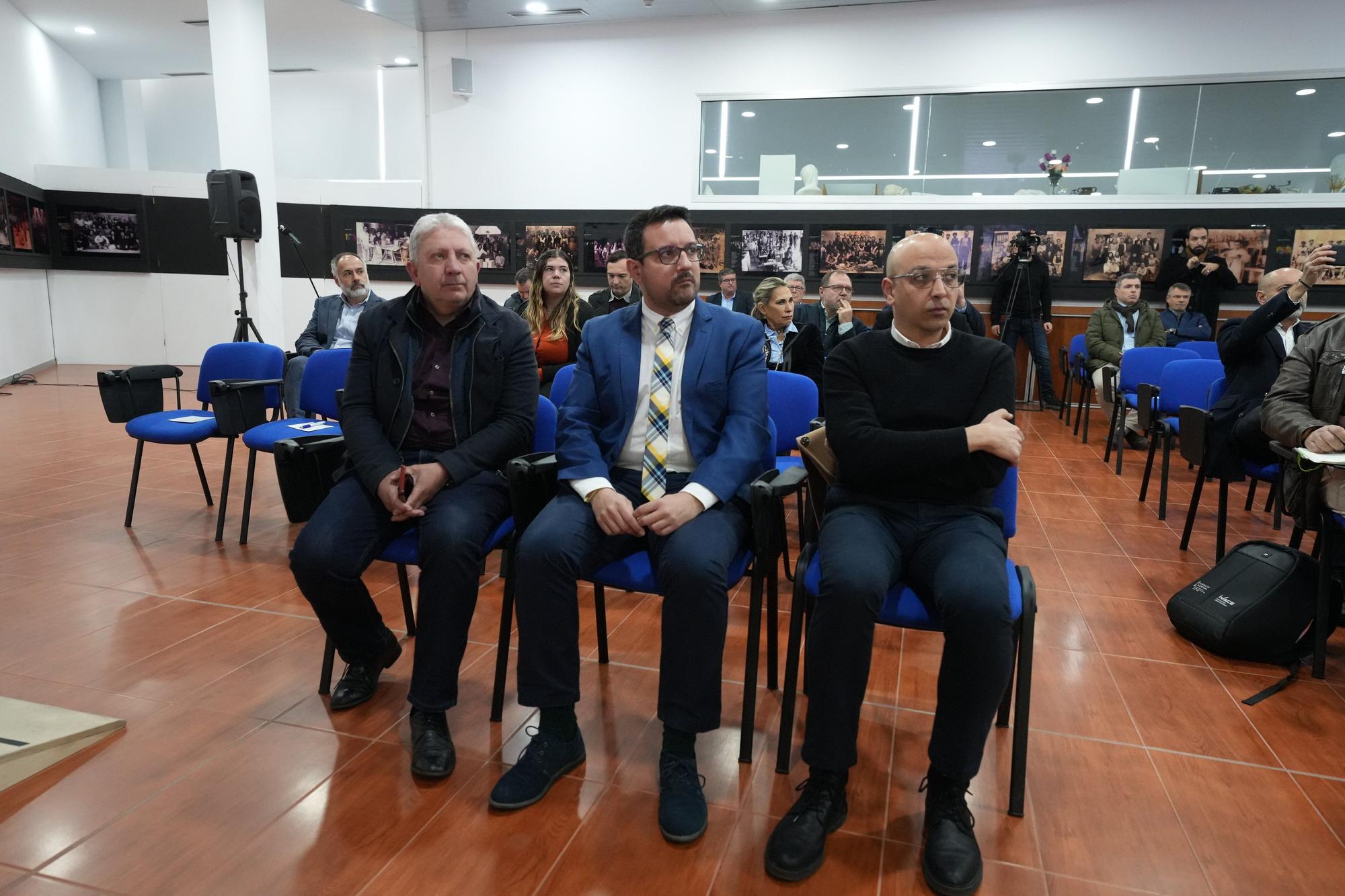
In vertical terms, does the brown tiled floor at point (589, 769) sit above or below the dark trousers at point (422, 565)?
below

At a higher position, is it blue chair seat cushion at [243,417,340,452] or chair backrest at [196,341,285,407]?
chair backrest at [196,341,285,407]

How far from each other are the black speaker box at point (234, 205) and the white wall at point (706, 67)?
3412mm

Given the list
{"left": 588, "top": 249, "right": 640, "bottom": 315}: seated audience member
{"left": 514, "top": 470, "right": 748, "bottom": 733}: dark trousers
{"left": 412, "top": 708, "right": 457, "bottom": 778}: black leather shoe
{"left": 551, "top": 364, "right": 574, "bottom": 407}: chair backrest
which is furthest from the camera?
{"left": 588, "top": 249, "right": 640, "bottom": 315}: seated audience member

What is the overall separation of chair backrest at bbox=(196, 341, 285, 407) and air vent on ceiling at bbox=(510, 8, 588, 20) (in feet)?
21.6

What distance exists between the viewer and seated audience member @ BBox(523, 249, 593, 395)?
411cm

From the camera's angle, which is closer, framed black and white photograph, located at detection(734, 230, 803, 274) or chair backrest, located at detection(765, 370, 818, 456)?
chair backrest, located at detection(765, 370, 818, 456)

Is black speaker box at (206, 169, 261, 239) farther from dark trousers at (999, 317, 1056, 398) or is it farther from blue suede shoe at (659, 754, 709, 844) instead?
dark trousers at (999, 317, 1056, 398)

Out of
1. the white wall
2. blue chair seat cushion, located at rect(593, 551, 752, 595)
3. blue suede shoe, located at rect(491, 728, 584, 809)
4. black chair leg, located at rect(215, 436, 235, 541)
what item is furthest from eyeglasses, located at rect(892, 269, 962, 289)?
the white wall

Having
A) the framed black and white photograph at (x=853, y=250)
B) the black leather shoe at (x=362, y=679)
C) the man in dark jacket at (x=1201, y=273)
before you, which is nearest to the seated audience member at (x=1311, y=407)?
the black leather shoe at (x=362, y=679)

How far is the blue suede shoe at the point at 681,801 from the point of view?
1.74m

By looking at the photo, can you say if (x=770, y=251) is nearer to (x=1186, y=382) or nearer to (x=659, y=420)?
(x=1186, y=382)

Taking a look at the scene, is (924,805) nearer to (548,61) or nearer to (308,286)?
(548,61)

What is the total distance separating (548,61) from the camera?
9.54 m

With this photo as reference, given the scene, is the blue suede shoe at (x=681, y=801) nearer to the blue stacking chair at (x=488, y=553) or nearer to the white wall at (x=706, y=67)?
the blue stacking chair at (x=488, y=553)
